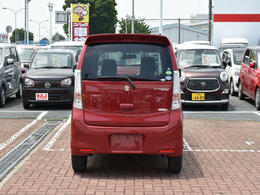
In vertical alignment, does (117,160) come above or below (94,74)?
below

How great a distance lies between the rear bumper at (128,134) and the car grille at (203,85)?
651 cm

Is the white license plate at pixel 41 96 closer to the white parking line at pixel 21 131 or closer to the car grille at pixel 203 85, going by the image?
the white parking line at pixel 21 131

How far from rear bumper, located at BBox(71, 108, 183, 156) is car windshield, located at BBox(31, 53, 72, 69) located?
771 cm

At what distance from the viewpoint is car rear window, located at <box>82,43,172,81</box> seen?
573 cm

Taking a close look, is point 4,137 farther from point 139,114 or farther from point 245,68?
point 245,68

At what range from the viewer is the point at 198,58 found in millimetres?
13414

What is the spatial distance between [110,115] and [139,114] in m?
0.35

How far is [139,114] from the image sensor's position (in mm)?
5656

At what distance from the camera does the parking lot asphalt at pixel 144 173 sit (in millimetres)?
5406

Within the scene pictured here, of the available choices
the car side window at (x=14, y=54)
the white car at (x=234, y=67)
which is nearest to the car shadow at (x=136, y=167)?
the car side window at (x=14, y=54)

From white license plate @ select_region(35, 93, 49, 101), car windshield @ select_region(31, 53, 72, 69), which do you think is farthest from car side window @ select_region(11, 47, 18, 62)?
white license plate @ select_region(35, 93, 49, 101)

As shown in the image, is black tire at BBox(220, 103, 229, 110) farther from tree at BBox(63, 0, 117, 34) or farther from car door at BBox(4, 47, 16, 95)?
tree at BBox(63, 0, 117, 34)

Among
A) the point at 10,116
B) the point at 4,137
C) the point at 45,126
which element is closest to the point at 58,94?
the point at 10,116

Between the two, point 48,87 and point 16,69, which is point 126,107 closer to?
point 48,87
